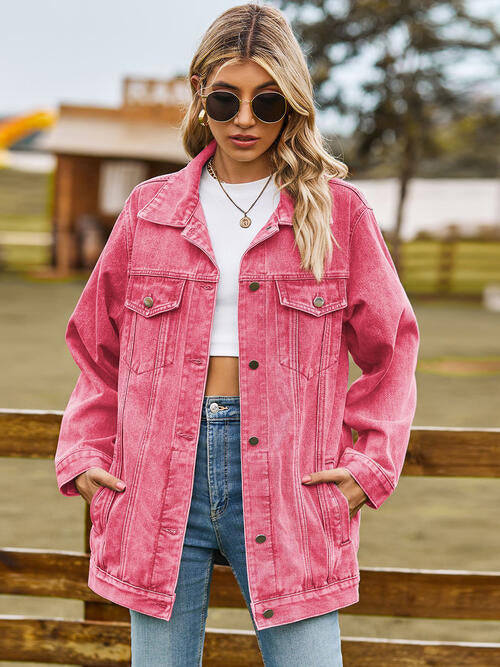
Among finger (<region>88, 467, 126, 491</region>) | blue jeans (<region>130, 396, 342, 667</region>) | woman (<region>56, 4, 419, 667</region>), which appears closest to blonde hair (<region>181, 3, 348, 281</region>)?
woman (<region>56, 4, 419, 667</region>)

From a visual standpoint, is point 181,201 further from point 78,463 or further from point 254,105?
point 78,463

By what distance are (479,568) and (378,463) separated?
105 inches

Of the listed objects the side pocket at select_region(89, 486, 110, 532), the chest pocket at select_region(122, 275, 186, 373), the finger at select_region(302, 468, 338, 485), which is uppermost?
the chest pocket at select_region(122, 275, 186, 373)

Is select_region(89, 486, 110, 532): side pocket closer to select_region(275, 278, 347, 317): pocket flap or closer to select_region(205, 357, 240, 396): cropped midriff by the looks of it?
select_region(205, 357, 240, 396): cropped midriff

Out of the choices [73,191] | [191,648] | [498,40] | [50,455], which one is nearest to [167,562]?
[191,648]

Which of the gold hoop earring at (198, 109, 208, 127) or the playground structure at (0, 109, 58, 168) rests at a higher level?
the playground structure at (0, 109, 58, 168)

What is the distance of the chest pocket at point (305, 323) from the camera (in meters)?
1.90

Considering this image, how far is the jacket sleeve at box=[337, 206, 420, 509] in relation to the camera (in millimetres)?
1947

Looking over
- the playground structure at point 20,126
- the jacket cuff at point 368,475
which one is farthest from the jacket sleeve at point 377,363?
the playground structure at point 20,126

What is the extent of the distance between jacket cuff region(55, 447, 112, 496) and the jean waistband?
265mm

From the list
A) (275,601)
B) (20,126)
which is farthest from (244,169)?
(20,126)

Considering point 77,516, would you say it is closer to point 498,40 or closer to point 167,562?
point 167,562

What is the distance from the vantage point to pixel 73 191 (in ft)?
72.9

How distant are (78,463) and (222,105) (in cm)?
80
